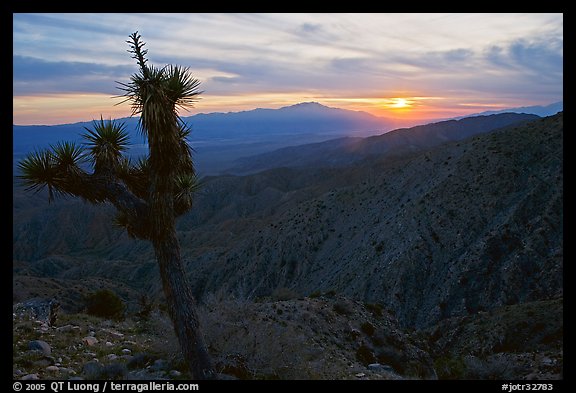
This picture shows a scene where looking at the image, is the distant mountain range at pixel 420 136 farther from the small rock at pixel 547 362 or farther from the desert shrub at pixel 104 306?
the small rock at pixel 547 362

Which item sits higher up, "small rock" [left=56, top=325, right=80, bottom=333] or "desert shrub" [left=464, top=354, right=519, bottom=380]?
"small rock" [left=56, top=325, right=80, bottom=333]

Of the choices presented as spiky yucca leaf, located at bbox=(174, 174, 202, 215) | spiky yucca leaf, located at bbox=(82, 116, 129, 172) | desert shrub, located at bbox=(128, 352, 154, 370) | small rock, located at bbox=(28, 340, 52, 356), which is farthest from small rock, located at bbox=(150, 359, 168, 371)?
spiky yucca leaf, located at bbox=(82, 116, 129, 172)

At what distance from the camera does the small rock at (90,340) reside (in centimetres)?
1049

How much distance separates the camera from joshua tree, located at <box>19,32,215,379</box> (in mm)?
7531

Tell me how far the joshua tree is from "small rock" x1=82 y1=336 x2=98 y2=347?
3989 millimetres

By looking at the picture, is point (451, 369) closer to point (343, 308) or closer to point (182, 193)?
point (343, 308)

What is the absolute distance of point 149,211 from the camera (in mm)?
7988

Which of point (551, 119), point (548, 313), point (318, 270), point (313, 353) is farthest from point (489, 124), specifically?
point (313, 353)

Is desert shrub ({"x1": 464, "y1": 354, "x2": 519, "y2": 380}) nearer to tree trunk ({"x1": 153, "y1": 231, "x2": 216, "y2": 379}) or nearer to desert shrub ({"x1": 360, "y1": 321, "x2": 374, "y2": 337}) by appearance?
desert shrub ({"x1": 360, "y1": 321, "x2": 374, "y2": 337})

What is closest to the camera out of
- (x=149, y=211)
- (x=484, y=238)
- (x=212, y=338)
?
(x=149, y=211)
